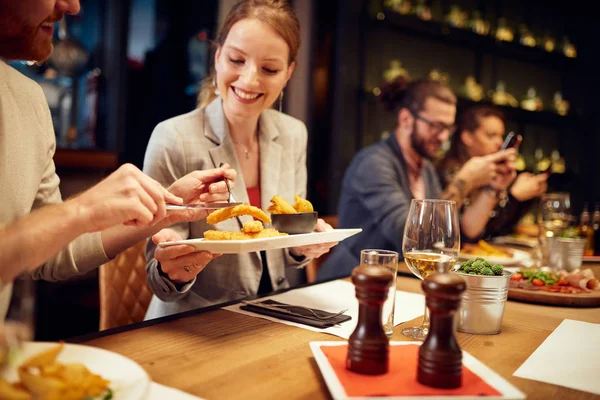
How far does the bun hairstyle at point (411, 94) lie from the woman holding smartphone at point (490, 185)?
1.54 ft

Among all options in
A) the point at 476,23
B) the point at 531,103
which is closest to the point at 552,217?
the point at 476,23

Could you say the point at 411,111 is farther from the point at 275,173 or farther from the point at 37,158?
the point at 37,158

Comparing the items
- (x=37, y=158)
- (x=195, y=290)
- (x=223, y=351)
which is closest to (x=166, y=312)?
(x=195, y=290)

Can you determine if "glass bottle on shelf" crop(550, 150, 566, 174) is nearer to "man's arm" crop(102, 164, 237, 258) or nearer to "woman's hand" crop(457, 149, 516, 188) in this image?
"woman's hand" crop(457, 149, 516, 188)

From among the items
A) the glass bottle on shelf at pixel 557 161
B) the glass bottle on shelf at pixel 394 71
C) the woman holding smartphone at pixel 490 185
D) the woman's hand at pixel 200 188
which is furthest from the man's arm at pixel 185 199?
the glass bottle on shelf at pixel 557 161

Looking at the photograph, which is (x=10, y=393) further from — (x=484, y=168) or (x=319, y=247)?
(x=484, y=168)

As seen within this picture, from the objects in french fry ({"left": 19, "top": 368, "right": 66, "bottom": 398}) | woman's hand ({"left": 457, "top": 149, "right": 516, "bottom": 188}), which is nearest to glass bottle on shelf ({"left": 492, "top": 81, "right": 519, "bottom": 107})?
woman's hand ({"left": 457, "top": 149, "right": 516, "bottom": 188})

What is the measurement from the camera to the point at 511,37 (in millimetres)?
5793

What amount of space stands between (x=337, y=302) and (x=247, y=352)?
1.61ft

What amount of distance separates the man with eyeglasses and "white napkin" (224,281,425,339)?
925 mm

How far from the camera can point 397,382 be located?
2.90 ft

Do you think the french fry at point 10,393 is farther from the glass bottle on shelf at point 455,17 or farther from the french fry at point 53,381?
the glass bottle on shelf at point 455,17

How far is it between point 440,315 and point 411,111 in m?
2.48

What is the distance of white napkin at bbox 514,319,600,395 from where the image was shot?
3.28 feet
